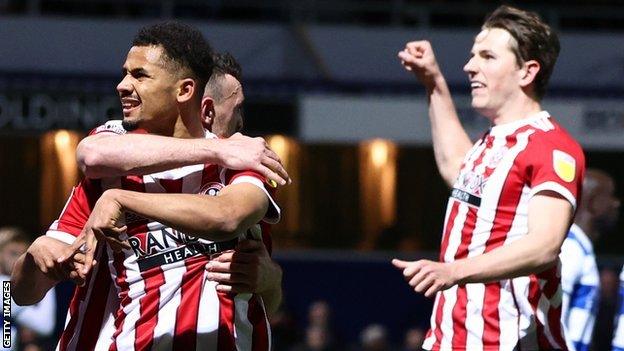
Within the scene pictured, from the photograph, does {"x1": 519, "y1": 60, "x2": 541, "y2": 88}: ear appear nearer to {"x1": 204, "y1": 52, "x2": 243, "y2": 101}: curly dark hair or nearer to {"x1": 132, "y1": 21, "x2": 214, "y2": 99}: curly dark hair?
{"x1": 204, "y1": 52, "x2": 243, "y2": 101}: curly dark hair

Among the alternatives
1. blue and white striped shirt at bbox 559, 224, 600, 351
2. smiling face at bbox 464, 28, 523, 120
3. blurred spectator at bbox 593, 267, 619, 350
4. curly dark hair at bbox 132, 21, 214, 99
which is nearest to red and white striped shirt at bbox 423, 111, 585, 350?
smiling face at bbox 464, 28, 523, 120

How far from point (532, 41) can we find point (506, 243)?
77 cm

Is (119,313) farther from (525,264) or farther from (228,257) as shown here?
(525,264)

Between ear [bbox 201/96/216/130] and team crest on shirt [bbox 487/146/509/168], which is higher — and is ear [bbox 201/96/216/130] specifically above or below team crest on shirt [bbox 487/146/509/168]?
above

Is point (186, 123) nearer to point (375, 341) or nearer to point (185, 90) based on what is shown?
point (185, 90)

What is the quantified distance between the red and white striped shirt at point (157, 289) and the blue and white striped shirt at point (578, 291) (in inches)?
88.7

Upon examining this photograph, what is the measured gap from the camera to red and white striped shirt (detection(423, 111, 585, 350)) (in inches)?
189

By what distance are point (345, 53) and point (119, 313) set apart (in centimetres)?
1141

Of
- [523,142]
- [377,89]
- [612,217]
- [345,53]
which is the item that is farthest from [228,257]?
[345,53]

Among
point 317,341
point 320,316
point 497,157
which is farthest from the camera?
point 320,316

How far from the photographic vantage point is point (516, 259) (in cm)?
436

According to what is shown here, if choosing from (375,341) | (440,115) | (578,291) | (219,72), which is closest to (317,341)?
(375,341)

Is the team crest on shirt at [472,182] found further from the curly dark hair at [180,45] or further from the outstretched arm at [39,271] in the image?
the outstretched arm at [39,271]

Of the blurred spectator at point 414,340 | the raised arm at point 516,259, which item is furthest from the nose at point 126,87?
the blurred spectator at point 414,340
